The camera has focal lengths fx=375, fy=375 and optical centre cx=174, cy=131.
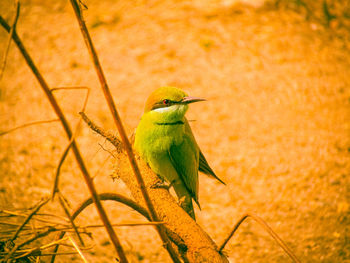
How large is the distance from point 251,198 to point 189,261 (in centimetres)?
328

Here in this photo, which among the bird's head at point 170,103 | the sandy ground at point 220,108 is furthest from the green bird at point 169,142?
the sandy ground at point 220,108

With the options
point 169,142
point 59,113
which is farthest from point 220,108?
point 59,113

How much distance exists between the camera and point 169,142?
2.73m

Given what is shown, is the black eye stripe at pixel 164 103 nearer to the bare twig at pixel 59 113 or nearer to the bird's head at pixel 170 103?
the bird's head at pixel 170 103

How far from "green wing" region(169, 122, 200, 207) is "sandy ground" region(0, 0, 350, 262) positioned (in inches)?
22.4

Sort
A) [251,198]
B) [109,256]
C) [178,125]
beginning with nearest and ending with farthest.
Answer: [178,125], [109,256], [251,198]

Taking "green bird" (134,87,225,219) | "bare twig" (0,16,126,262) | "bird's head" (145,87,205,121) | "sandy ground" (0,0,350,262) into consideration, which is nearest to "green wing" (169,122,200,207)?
"green bird" (134,87,225,219)

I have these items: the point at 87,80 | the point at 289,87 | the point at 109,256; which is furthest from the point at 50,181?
the point at 289,87

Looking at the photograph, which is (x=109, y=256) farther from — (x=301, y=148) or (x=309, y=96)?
(x=309, y=96)

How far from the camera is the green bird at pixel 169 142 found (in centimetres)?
266

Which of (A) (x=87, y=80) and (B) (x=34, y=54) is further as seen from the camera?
(B) (x=34, y=54)

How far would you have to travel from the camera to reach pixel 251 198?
490cm

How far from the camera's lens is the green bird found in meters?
2.66

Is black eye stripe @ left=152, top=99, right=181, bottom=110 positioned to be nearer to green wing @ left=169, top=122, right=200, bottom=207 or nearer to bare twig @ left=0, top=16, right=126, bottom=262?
green wing @ left=169, top=122, right=200, bottom=207
